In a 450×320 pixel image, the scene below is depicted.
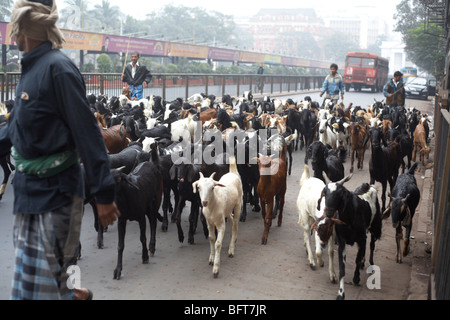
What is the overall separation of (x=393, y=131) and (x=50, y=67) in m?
9.63

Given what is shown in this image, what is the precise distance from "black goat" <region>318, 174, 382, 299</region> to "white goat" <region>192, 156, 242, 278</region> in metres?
1.23

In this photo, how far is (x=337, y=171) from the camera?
823 centimetres

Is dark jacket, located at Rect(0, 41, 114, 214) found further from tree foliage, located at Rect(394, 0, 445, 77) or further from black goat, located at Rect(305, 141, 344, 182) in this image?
tree foliage, located at Rect(394, 0, 445, 77)

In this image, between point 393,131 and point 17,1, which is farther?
point 393,131

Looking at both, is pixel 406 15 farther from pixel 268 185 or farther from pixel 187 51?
pixel 268 185

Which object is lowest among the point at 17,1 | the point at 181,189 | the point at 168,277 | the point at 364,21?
the point at 168,277

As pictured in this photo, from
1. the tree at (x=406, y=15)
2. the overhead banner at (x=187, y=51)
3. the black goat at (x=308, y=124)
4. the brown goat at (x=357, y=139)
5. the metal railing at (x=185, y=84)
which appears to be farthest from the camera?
the tree at (x=406, y=15)

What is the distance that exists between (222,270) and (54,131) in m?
3.46

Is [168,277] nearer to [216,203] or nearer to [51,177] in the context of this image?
[216,203]

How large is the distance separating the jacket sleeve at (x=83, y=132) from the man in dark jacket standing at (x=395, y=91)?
41.2 ft

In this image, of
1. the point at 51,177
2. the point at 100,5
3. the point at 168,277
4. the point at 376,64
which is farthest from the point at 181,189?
the point at 100,5

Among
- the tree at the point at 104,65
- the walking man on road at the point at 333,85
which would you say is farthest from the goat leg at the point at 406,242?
the tree at the point at 104,65

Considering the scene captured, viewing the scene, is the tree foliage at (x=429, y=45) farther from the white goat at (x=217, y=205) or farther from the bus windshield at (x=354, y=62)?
the white goat at (x=217, y=205)

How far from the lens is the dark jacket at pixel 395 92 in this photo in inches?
573
